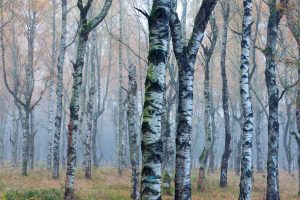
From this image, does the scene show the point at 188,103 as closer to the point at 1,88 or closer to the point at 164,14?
the point at 164,14

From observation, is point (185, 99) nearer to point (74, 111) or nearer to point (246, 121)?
point (246, 121)

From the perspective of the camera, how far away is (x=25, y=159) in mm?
19438

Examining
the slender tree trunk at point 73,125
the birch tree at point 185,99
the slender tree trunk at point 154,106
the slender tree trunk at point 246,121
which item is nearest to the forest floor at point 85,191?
the slender tree trunk at point 73,125

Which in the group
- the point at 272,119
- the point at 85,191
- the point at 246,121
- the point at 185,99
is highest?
the point at 185,99

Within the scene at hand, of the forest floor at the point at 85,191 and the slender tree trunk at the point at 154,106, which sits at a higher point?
the slender tree trunk at the point at 154,106

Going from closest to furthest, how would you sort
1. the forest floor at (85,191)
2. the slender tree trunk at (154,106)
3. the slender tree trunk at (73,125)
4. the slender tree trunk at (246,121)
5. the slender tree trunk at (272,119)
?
1. the slender tree trunk at (154,106)
2. the slender tree trunk at (246,121)
3. the slender tree trunk at (73,125)
4. the forest floor at (85,191)
5. the slender tree trunk at (272,119)

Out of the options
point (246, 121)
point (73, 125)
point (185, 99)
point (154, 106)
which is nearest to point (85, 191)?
point (73, 125)

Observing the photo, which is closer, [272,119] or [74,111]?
[74,111]

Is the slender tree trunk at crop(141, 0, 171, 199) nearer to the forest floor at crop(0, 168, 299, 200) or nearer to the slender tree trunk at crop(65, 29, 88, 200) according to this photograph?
the slender tree trunk at crop(65, 29, 88, 200)

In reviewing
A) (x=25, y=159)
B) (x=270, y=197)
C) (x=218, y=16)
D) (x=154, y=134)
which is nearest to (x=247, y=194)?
(x=270, y=197)

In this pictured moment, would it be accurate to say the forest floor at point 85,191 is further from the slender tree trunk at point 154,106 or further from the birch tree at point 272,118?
the slender tree trunk at point 154,106

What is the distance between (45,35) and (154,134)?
26.0 meters

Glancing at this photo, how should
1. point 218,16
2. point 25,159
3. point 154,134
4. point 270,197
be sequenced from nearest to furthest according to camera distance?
point 154,134
point 270,197
point 25,159
point 218,16

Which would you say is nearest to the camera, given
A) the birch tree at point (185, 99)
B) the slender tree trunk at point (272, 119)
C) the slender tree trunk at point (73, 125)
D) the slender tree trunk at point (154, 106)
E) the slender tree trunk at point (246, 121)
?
the slender tree trunk at point (154, 106)
